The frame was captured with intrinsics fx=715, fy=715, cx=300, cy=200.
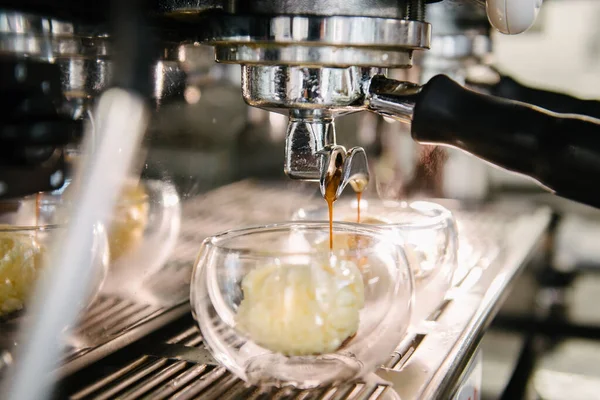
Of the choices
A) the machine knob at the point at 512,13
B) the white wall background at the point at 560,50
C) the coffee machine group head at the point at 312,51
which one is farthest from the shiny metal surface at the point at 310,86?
the white wall background at the point at 560,50

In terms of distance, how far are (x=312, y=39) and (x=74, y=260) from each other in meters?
0.20

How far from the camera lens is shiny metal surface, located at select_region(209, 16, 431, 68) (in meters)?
0.45

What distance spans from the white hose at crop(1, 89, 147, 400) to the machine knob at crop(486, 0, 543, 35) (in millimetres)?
266

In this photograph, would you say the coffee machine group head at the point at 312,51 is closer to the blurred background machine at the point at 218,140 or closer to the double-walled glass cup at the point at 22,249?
the blurred background machine at the point at 218,140

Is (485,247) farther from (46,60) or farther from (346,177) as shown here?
(46,60)

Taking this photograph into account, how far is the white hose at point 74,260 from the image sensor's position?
1.36 ft

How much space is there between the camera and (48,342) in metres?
0.42

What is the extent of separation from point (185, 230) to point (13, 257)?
200 millimetres

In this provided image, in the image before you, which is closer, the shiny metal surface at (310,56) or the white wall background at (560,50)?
the shiny metal surface at (310,56)

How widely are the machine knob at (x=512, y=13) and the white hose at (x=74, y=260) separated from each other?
0.27m

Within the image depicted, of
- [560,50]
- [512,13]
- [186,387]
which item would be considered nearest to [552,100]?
[512,13]

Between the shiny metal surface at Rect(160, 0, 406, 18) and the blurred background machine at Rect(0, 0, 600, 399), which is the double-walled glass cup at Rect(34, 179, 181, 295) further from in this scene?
the shiny metal surface at Rect(160, 0, 406, 18)

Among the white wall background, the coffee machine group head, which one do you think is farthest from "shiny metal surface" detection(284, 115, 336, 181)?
the white wall background

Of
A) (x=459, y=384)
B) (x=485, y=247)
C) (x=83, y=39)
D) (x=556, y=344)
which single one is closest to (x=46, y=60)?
(x=83, y=39)
